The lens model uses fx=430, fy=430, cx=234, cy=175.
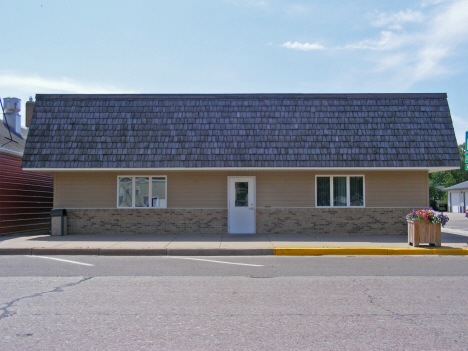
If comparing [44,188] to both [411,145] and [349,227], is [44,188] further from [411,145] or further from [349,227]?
[411,145]

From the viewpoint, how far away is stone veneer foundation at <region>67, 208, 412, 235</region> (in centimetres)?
1539

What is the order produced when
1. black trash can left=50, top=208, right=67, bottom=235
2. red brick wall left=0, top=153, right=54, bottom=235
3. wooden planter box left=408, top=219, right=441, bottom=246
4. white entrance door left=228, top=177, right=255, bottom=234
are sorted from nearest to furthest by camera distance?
wooden planter box left=408, top=219, right=441, bottom=246, black trash can left=50, top=208, right=67, bottom=235, white entrance door left=228, top=177, right=255, bottom=234, red brick wall left=0, top=153, right=54, bottom=235

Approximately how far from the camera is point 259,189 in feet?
51.0

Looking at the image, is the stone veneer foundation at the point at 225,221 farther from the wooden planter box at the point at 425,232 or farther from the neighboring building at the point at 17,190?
the wooden planter box at the point at 425,232

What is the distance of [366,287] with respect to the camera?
24.6 feet

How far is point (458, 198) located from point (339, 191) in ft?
106

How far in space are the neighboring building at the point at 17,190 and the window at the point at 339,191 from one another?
1094cm

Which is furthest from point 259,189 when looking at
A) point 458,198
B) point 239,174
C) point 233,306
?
point 458,198

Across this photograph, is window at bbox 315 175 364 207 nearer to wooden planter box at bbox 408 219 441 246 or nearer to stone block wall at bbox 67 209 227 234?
wooden planter box at bbox 408 219 441 246

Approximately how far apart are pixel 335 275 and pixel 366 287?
1174 millimetres

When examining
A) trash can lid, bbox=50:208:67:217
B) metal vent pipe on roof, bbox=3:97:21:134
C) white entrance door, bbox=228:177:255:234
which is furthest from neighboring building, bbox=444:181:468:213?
metal vent pipe on roof, bbox=3:97:21:134

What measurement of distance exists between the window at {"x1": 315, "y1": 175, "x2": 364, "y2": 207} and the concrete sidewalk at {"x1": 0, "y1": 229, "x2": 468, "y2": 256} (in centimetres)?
145

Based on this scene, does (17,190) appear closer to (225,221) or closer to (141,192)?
(141,192)

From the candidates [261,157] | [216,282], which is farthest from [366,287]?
[261,157]
